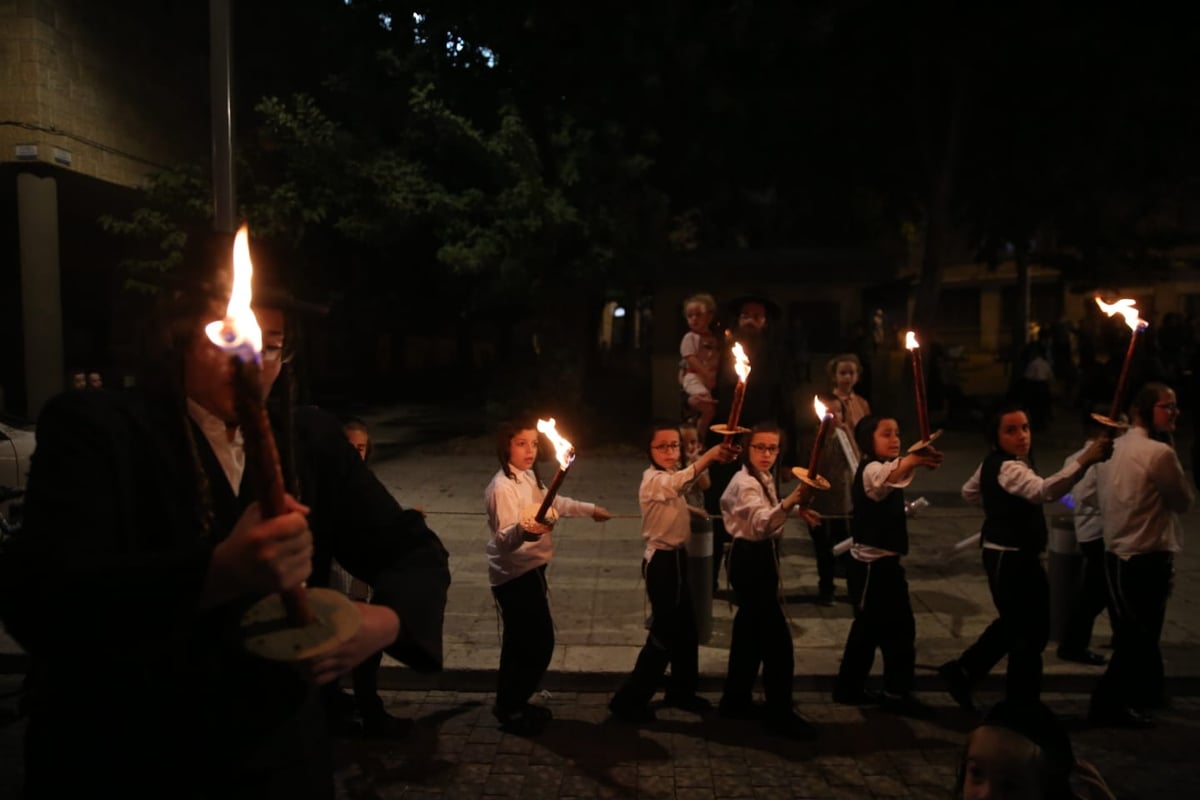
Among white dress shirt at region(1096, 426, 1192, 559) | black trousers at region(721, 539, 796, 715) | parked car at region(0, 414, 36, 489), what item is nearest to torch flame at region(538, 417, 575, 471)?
black trousers at region(721, 539, 796, 715)

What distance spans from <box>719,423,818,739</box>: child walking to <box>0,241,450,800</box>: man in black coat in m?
3.33

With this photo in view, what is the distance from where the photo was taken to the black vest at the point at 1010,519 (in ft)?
16.7

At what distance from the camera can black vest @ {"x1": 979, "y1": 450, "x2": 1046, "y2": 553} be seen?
509 centimetres

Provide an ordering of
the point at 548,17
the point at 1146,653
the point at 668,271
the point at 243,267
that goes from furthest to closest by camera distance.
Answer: the point at 668,271 → the point at 548,17 → the point at 1146,653 → the point at 243,267

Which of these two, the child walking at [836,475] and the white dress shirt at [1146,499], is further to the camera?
the child walking at [836,475]

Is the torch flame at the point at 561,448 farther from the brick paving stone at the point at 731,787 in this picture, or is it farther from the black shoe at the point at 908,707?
the black shoe at the point at 908,707

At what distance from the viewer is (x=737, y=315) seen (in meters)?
7.08

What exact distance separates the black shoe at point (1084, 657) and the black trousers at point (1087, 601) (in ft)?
0.07

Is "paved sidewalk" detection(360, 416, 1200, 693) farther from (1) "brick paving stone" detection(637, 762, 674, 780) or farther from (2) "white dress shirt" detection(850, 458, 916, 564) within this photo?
(1) "brick paving stone" detection(637, 762, 674, 780)

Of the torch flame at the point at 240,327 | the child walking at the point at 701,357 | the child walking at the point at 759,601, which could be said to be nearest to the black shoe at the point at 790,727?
the child walking at the point at 759,601

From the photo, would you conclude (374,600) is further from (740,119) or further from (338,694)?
(740,119)

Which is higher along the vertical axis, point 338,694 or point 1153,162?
point 1153,162

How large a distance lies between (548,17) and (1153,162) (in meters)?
10.7

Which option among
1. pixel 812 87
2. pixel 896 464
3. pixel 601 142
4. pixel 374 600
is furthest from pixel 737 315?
pixel 812 87
